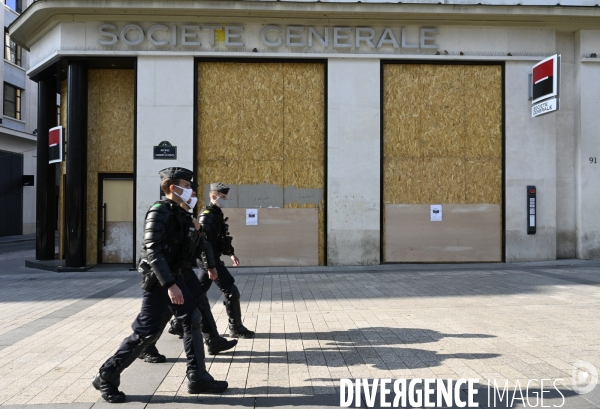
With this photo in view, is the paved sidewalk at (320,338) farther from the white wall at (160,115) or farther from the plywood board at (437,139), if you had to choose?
the plywood board at (437,139)

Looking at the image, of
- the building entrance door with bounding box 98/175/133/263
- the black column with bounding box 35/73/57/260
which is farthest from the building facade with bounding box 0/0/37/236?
the building entrance door with bounding box 98/175/133/263

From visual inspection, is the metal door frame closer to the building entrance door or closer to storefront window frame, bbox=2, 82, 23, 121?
the building entrance door

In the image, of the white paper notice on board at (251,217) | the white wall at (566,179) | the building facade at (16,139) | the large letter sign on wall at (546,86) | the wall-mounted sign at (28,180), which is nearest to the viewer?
the large letter sign on wall at (546,86)

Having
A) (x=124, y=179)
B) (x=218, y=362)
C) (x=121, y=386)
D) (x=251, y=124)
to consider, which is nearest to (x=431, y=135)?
(x=251, y=124)

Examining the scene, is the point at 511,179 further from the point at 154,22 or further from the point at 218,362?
the point at 218,362

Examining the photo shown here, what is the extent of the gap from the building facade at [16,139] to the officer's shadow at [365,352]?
2958 centimetres

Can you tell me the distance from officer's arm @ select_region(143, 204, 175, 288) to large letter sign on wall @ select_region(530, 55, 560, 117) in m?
12.6

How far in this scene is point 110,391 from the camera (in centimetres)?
443

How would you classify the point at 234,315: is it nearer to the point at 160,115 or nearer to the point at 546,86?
the point at 160,115

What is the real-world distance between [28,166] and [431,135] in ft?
94.5

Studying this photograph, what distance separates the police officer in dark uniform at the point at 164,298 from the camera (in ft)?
14.8

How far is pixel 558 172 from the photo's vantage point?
15.8 metres

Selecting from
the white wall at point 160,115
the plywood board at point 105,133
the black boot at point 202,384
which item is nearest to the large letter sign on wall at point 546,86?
the white wall at point 160,115

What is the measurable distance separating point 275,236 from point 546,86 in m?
8.53
